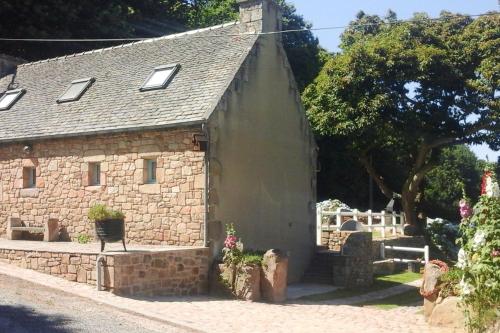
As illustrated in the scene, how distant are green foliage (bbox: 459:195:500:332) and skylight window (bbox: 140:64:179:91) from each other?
924 cm

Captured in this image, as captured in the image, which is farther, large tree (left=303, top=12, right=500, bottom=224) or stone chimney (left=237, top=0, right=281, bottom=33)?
large tree (left=303, top=12, right=500, bottom=224)

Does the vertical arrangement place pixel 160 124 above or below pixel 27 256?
above

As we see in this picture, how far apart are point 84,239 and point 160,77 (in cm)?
472

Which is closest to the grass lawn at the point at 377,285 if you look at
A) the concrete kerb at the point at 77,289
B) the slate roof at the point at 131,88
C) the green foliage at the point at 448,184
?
the concrete kerb at the point at 77,289

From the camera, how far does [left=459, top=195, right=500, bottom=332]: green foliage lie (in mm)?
7953

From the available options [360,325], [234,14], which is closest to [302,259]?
[360,325]

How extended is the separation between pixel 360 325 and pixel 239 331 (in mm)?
2575

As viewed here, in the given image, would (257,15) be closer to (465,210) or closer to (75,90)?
(75,90)

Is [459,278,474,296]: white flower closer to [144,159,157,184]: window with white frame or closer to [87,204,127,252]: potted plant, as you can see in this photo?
[87,204,127,252]: potted plant

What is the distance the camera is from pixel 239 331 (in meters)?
9.16

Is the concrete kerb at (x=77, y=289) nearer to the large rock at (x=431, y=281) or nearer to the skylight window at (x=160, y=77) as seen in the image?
the large rock at (x=431, y=281)

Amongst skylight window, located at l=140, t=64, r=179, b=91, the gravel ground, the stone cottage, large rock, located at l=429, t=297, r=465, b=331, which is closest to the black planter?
the gravel ground

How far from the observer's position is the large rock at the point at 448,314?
30.1 ft

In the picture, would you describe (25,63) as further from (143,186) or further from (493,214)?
(493,214)
